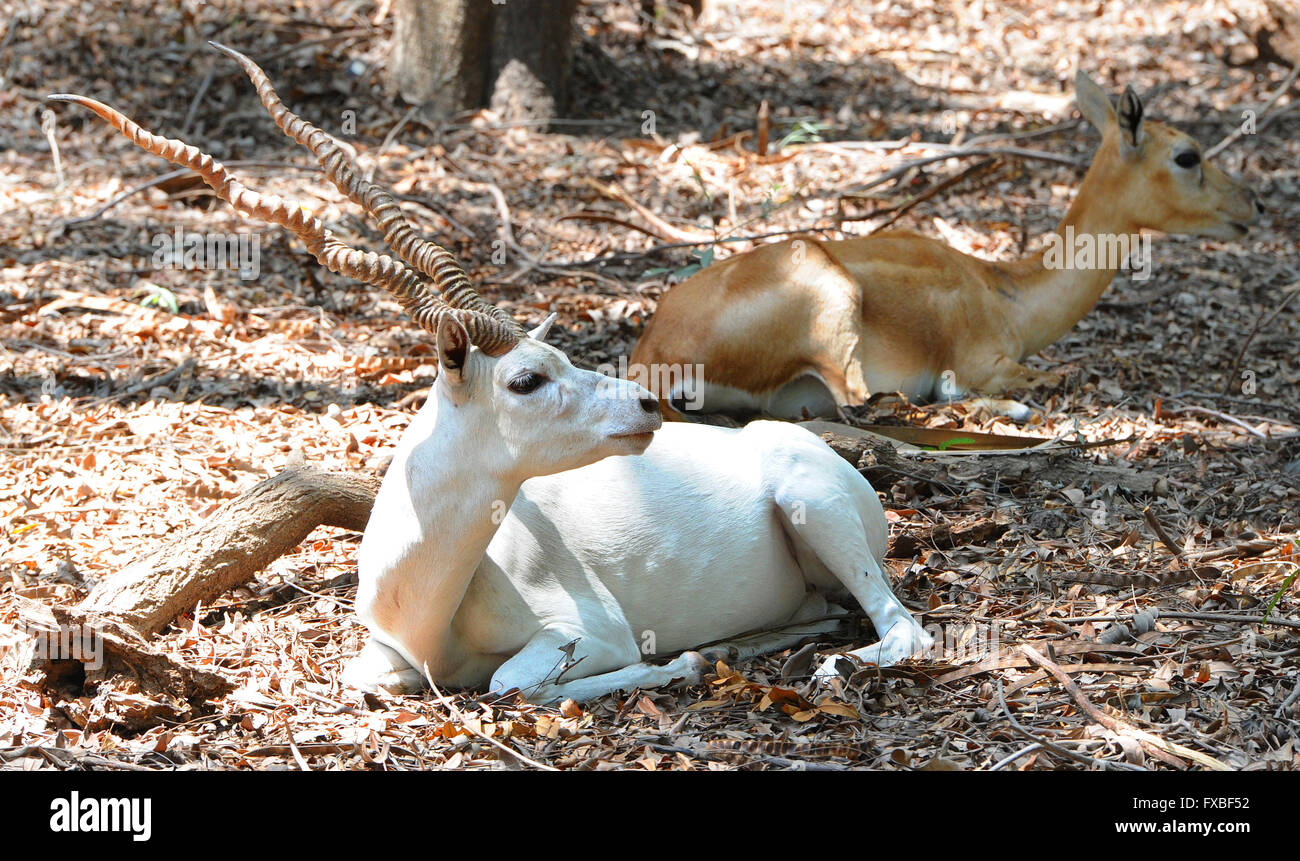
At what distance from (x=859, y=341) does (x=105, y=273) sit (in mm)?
4882

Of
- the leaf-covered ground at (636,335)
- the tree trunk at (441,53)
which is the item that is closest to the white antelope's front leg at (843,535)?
the leaf-covered ground at (636,335)

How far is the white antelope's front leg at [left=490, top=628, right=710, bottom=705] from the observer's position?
4219 millimetres

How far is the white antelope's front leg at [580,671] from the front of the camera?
4.22 m

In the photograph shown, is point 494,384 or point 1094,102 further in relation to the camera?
point 1094,102

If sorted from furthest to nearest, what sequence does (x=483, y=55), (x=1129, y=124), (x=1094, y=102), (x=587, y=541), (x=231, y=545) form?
(x=483, y=55), (x=1094, y=102), (x=1129, y=124), (x=231, y=545), (x=587, y=541)

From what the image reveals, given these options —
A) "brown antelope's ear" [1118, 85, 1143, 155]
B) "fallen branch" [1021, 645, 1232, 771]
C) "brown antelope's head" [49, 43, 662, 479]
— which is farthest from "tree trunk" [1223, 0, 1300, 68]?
"brown antelope's head" [49, 43, 662, 479]

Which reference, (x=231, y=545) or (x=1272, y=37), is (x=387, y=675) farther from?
(x=1272, y=37)

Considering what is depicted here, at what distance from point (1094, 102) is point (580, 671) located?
6.35 meters

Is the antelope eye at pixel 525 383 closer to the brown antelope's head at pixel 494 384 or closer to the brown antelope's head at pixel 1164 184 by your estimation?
the brown antelope's head at pixel 494 384

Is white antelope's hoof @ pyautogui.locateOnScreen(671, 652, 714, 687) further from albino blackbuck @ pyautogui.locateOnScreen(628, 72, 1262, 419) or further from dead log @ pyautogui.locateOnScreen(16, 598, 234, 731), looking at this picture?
albino blackbuck @ pyautogui.locateOnScreen(628, 72, 1262, 419)

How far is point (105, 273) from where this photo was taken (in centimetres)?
858

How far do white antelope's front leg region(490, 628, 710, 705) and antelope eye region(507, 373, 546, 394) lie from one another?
2.91 feet

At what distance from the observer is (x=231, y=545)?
500 centimetres

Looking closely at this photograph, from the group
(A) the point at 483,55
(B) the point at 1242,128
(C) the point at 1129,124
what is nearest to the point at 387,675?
(C) the point at 1129,124
